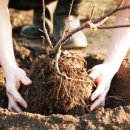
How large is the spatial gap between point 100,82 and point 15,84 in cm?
45

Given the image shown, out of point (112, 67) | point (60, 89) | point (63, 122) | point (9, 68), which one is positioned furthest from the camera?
point (112, 67)

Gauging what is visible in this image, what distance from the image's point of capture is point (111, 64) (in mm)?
2381

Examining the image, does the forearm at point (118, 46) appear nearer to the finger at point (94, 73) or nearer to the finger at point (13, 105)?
the finger at point (94, 73)

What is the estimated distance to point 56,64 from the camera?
7.02ft

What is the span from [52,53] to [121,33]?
480 millimetres

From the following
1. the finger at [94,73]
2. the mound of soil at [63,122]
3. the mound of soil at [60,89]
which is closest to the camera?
the mound of soil at [63,122]

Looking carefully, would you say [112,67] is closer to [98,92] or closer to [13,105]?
[98,92]

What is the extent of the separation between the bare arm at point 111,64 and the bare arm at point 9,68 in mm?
361

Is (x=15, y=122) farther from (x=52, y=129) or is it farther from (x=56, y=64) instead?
(x=56, y=64)

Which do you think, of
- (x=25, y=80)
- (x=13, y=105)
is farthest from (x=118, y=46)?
(x=13, y=105)

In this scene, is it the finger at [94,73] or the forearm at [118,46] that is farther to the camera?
the forearm at [118,46]

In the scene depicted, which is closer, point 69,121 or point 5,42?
point 69,121

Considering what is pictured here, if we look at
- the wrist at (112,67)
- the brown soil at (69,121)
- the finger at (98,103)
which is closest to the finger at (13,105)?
the brown soil at (69,121)

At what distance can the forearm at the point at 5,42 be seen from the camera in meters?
2.30
